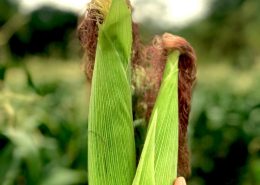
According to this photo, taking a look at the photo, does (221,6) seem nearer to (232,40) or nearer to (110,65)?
(232,40)

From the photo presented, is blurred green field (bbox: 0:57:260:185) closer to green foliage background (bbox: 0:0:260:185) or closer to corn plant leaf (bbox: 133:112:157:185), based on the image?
green foliage background (bbox: 0:0:260:185)

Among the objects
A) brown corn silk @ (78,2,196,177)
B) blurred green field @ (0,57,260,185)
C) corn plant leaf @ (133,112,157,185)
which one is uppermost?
brown corn silk @ (78,2,196,177)

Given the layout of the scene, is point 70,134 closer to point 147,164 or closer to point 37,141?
point 37,141

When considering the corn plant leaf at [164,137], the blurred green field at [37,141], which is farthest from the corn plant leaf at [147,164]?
the blurred green field at [37,141]

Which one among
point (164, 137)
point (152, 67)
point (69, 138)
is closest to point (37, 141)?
point (69, 138)

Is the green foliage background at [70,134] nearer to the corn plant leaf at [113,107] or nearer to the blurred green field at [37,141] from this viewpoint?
the blurred green field at [37,141]

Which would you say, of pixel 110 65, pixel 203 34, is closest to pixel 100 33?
pixel 110 65

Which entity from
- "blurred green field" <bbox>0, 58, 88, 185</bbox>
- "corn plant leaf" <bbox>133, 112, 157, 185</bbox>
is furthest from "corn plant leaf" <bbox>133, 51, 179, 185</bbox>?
"blurred green field" <bbox>0, 58, 88, 185</bbox>

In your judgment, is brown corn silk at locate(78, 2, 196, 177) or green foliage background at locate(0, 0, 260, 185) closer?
brown corn silk at locate(78, 2, 196, 177)
